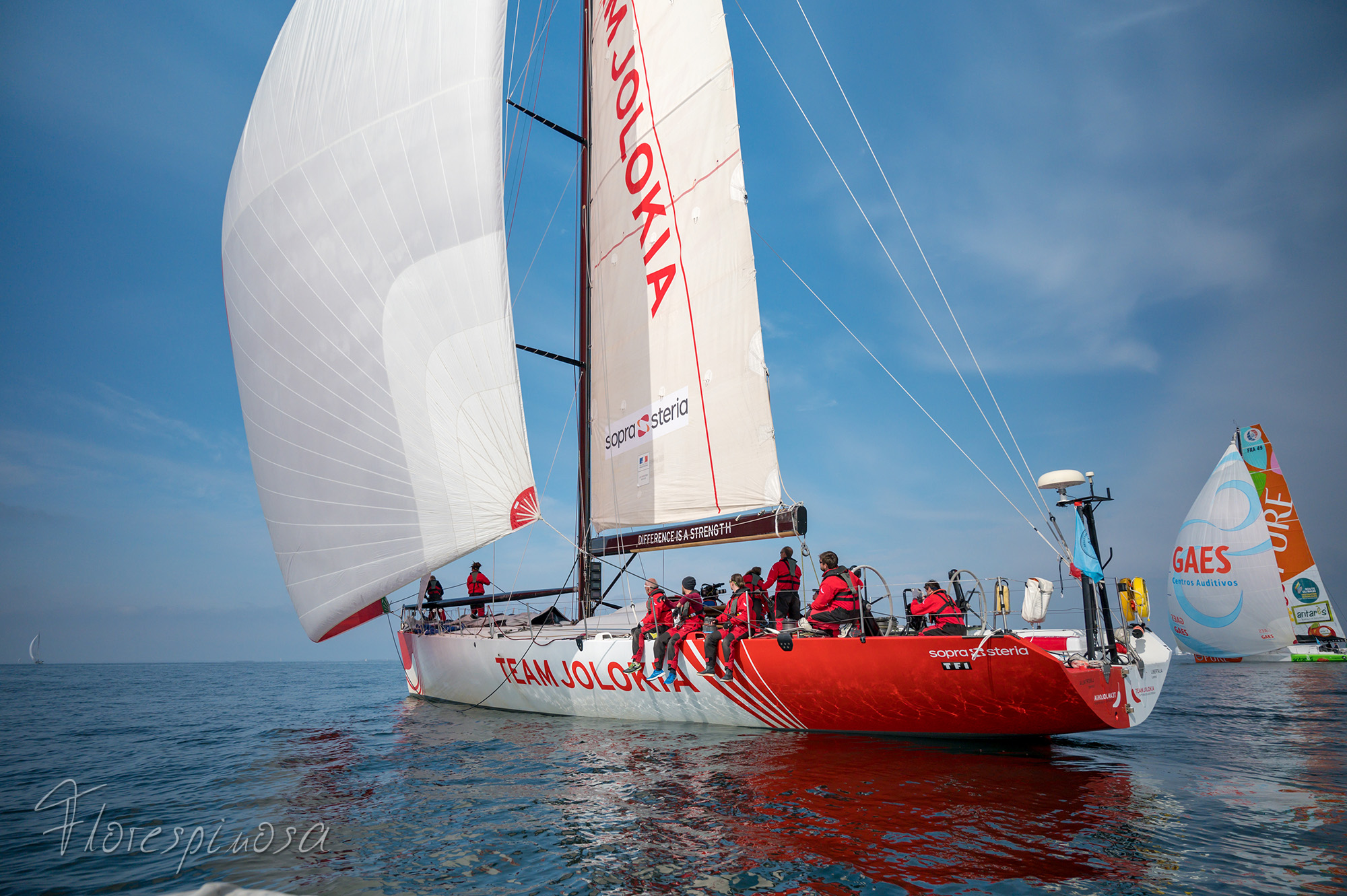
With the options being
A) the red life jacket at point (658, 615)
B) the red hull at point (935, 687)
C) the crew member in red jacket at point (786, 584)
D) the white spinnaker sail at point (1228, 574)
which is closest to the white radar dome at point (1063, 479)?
the red hull at point (935, 687)

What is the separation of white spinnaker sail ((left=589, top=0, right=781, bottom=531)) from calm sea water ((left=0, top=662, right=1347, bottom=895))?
350 centimetres

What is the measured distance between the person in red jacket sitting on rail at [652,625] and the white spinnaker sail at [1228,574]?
92.4 ft

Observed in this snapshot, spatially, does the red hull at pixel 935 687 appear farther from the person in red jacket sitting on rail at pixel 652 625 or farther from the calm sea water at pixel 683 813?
the person in red jacket sitting on rail at pixel 652 625

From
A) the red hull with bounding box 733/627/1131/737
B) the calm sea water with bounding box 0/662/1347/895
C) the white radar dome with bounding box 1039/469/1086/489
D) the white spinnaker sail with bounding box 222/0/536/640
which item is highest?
the white spinnaker sail with bounding box 222/0/536/640

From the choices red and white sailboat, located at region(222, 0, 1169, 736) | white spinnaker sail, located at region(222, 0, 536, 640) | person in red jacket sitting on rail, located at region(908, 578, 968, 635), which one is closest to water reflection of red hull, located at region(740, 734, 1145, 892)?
person in red jacket sitting on rail, located at region(908, 578, 968, 635)

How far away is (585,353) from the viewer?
11.8m

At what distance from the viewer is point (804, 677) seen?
22.5ft

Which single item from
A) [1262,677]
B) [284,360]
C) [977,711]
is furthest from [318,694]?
[1262,677]

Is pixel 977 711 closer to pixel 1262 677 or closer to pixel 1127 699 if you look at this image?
pixel 1127 699

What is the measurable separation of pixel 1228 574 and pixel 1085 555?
2671cm

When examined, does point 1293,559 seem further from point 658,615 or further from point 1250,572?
point 658,615

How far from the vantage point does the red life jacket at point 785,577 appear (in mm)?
8367

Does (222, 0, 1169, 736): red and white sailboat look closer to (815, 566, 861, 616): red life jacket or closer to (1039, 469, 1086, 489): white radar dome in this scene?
(815, 566, 861, 616): red life jacket

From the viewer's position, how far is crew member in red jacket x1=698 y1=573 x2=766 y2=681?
7.25 m
